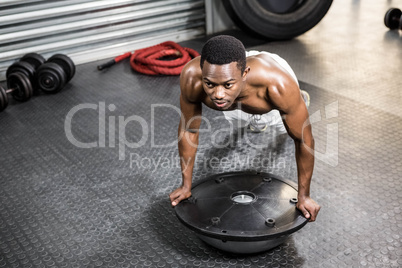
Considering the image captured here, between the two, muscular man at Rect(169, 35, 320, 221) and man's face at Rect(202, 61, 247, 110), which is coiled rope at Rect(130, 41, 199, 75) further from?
man's face at Rect(202, 61, 247, 110)

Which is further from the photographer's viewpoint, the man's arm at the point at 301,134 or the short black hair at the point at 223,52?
the man's arm at the point at 301,134

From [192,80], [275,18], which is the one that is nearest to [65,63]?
[275,18]

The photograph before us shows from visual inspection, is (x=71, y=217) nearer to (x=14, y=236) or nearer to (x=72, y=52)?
(x=14, y=236)

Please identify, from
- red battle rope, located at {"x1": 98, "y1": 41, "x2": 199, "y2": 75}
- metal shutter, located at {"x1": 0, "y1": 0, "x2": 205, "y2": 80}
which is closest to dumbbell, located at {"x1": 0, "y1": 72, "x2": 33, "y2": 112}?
metal shutter, located at {"x1": 0, "y1": 0, "x2": 205, "y2": 80}

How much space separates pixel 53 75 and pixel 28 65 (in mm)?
199

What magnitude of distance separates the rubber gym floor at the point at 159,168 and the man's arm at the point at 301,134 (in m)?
0.18

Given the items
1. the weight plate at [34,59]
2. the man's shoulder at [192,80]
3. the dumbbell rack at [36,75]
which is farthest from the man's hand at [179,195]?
the weight plate at [34,59]

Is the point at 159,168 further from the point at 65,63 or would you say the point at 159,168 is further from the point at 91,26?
the point at 91,26

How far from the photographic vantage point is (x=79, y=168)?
208 centimetres

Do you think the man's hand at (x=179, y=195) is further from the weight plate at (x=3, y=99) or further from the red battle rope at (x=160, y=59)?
the red battle rope at (x=160, y=59)

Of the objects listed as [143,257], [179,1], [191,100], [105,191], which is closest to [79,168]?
[105,191]

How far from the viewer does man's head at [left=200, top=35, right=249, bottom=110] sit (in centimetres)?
115

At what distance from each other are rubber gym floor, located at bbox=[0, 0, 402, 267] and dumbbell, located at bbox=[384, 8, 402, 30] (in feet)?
1.92

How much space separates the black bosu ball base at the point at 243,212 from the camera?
135 centimetres
